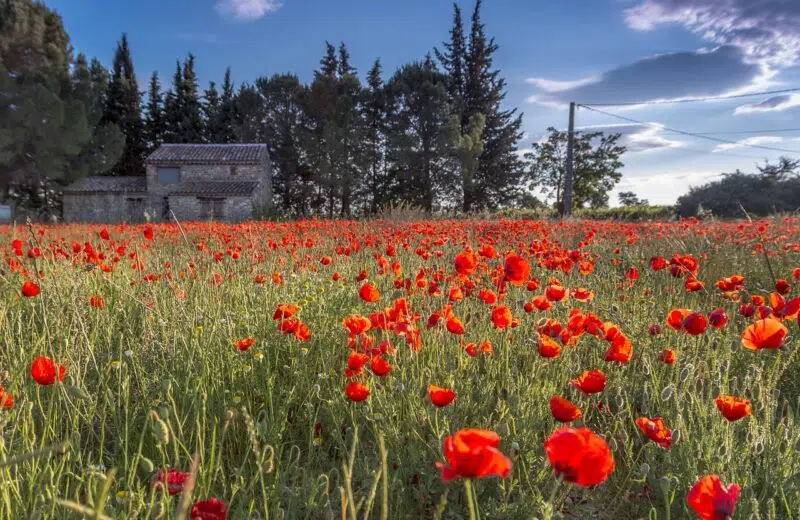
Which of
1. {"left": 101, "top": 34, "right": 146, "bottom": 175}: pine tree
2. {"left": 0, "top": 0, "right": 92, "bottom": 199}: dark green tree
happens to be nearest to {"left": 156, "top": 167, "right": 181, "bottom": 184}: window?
{"left": 0, "top": 0, "right": 92, "bottom": 199}: dark green tree

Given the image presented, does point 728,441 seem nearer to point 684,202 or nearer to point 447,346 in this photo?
point 447,346

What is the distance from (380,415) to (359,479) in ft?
0.73

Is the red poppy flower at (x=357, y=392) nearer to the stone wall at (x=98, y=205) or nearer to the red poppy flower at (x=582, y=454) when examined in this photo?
the red poppy flower at (x=582, y=454)

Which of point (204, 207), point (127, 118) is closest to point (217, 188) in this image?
point (204, 207)

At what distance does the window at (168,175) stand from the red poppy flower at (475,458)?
3092 cm

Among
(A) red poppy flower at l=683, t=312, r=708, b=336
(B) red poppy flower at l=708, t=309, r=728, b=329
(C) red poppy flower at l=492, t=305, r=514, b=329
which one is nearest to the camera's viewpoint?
→ (A) red poppy flower at l=683, t=312, r=708, b=336

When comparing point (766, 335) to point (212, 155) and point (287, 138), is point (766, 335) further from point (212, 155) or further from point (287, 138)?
point (287, 138)

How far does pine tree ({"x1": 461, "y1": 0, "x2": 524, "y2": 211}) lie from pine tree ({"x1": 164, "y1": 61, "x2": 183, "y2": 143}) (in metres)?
21.3

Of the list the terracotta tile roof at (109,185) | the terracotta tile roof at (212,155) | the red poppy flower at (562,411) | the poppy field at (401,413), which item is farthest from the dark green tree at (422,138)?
the red poppy flower at (562,411)

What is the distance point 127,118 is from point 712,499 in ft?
135

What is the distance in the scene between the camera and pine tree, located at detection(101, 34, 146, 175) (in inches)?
1356

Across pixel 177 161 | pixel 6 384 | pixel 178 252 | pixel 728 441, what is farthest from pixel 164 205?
pixel 728 441

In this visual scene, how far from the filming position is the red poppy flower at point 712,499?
31.0 inches

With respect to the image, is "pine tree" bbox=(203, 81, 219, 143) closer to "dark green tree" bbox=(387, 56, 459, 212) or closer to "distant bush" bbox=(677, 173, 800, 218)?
"dark green tree" bbox=(387, 56, 459, 212)
